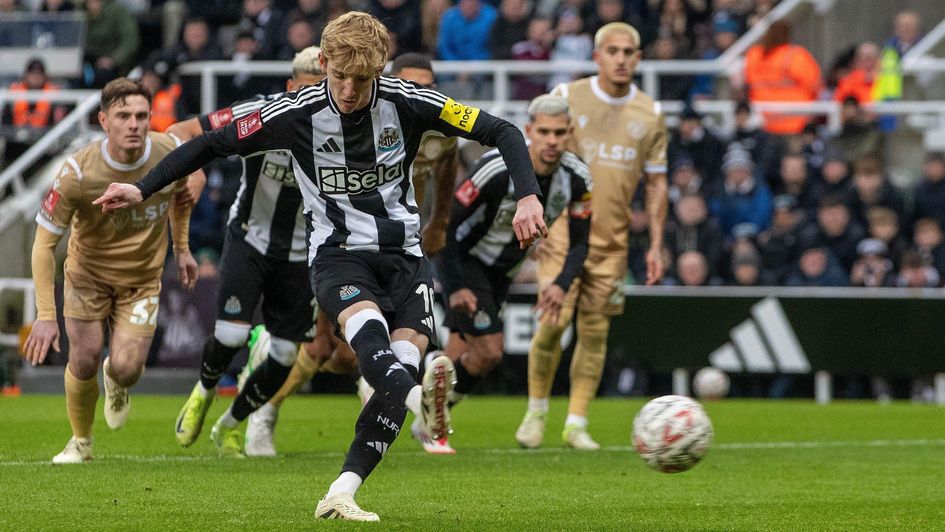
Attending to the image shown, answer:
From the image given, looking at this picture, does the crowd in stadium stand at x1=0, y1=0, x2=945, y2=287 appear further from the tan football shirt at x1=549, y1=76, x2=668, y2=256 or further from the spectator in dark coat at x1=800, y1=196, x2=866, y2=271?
the tan football shirt at x1=549, y1=76, x2=668, y2=256

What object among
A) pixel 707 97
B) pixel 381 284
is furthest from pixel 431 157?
pixel 707 97

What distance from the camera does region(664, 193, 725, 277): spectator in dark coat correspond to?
1722 centimetres

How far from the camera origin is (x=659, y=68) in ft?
62.7

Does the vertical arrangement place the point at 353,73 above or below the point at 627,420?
above

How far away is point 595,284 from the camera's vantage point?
444 inches

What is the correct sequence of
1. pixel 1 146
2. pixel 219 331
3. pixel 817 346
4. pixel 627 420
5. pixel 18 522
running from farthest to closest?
1. pixel 1 146
2. pixel 817 346
3. pixel 627 420
4. pixel 219 331
5. pixel 18 522

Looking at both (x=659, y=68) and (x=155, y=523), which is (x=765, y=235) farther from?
(x=155, y=523)

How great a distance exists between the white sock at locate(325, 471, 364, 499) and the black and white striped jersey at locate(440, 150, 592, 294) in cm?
372

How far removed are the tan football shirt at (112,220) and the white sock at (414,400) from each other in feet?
10.3

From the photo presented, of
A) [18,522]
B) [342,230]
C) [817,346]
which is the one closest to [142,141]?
[342,230]

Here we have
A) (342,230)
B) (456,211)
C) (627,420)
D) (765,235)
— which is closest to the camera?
(342,230)

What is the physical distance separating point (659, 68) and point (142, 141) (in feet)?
37.0

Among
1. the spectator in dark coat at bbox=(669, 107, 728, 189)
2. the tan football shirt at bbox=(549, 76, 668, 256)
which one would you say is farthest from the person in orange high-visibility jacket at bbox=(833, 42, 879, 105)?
the tan football shirt at bbox=(549, 76, 668, 256)

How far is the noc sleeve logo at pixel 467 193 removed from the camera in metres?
10.2
